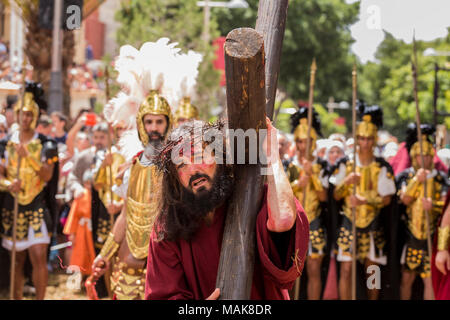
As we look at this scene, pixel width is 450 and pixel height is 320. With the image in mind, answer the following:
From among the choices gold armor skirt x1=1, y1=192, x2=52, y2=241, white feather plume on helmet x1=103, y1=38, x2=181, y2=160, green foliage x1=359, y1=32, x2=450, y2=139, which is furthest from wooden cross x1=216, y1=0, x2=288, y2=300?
green foliage x1=359, y1=32, x2=450, y2=139

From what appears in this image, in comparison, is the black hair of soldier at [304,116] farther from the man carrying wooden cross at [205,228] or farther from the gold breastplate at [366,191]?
the man carrying wooden cross at [205,228]

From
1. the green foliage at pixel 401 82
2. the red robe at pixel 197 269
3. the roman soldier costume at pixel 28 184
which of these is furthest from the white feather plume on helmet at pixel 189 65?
the green foliage at pixel 401 82

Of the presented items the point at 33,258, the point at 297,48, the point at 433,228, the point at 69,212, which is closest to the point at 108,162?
the point at 33,258

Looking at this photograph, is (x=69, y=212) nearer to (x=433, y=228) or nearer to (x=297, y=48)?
(x=433, y=228)

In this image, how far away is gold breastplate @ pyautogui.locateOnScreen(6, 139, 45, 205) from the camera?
7672 millimetres

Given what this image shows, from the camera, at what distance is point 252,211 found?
2.74 m

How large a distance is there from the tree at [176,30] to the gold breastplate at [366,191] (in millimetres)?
5420

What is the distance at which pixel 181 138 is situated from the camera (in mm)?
2959

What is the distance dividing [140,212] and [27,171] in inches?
108

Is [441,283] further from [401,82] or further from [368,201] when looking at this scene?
[401,82]

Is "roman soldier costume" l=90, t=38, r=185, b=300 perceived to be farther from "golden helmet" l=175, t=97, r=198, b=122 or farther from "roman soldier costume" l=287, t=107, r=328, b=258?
"roman soldier costume" l=287, t=107, r=328, b=258

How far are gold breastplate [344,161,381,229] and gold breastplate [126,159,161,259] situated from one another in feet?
11.0

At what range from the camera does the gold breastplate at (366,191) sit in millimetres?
8164
